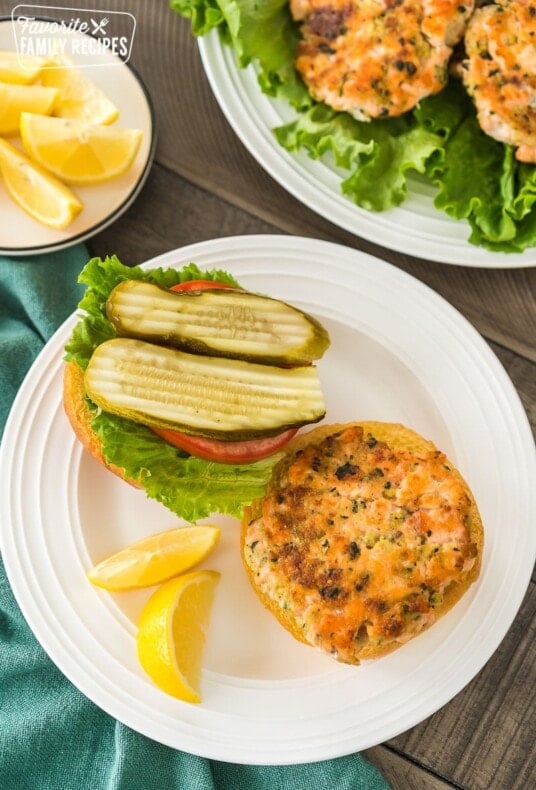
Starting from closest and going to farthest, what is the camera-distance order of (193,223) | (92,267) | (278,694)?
(92,267) → (278,694) → (193,223)

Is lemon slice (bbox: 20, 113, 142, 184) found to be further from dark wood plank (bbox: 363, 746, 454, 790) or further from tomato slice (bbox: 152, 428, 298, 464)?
dark wood plank (bbox: 363, 746, 454, 790)

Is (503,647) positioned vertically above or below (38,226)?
below

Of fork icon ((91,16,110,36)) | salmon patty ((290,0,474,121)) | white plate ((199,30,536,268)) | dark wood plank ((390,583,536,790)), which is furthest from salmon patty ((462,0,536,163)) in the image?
dark wood plank ((390,583,536,790))

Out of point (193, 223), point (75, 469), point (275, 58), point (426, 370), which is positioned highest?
point (275, 58)

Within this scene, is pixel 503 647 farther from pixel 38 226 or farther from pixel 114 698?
pixel 38 226

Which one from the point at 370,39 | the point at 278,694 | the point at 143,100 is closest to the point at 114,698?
the point at 278,694

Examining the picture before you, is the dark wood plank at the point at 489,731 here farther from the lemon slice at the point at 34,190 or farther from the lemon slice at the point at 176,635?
the lemon slice at the point at 34,190
